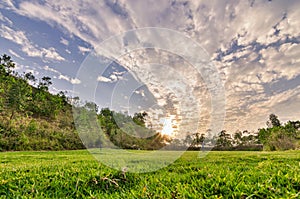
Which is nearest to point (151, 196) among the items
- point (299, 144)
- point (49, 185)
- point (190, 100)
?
point (49, 185)

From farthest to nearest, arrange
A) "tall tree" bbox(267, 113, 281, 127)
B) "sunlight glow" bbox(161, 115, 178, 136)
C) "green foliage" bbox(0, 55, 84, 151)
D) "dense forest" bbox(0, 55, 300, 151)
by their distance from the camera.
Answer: "tall tree" bbox(267, 113, 281, 127) → "green foliage" bbox(0, 55, 84, 151) → "dense forest" bbox(0, 55, 300, 151) → "sunlight glow" bbox(161, 115, 178, 136)

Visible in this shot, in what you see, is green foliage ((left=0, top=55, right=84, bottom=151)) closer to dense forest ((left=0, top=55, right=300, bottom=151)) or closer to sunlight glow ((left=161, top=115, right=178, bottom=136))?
dense forest ((left=0, top=55, right=300, bottom=151))

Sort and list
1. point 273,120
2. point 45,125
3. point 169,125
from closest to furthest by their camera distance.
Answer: point 169,125 → point 45,125 → point 273,120

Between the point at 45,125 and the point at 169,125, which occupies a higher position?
the point at 45,125

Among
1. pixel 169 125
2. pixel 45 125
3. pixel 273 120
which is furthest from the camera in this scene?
pixel 273 120

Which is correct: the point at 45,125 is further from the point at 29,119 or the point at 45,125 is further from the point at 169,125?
the point at 169,125

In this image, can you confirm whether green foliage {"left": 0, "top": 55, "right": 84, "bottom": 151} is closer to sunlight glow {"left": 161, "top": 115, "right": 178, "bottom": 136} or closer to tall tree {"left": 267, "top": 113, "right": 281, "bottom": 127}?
sunlight glow {"left": 161, "top": 115, "right": 178, "bottom": 136}

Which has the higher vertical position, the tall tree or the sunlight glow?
the tall tree

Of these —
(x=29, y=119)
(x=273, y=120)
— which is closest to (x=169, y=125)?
(x=29, y=119)

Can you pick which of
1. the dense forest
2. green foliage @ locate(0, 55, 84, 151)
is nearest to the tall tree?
the dense forest

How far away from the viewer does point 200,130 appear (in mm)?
5250

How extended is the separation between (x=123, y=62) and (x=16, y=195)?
437 cm

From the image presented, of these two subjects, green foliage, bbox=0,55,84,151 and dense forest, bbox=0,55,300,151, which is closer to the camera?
dense forest, bbox=0,55,300,151

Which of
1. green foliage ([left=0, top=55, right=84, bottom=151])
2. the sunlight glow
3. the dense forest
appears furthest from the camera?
green foliage ([left=0, top=55, right=84, bottom=151])
